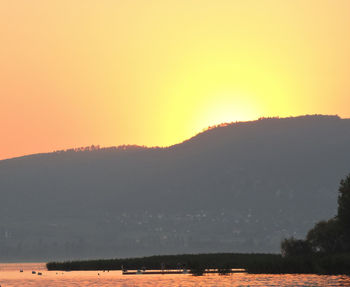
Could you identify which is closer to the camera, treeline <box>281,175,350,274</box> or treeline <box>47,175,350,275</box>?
treeline <box>47,175,350,275</box>

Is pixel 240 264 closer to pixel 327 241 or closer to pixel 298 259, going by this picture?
pixel 327 241

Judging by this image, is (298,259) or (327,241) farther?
(327,241)

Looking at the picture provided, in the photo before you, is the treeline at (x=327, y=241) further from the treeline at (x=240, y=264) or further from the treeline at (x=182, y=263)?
the treeline at (x=182, y=263)

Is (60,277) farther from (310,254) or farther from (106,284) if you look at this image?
(310,254)

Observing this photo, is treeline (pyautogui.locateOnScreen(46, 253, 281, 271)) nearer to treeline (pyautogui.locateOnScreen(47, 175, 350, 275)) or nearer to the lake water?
treeline (pyautogui.locateOnScreen(47, 175, 350, 275))

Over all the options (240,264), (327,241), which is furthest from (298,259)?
(240,264)

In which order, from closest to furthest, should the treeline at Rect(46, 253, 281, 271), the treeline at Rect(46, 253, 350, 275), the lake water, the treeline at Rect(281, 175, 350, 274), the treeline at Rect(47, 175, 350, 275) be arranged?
1. the lake water
2. the treeline at Rect(46, 253, 350, 275)
3. the treeline at Rect(47, 175, 350, 275)
4. the treeline at Rect(281, 175, 350, 274)
5. the treeline at Rect(46, 253, 281, 271)

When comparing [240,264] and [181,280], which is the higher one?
[240,264]

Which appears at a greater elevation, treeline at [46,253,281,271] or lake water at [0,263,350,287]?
treeline at [46,253,281,271]

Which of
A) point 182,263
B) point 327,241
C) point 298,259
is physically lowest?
point 298,259

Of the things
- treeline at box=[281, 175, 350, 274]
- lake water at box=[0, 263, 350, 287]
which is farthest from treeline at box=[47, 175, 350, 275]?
lake water at box=[0, 263, 350, 287]

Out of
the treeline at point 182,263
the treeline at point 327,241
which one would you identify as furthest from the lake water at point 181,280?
the treeline at point 327,241

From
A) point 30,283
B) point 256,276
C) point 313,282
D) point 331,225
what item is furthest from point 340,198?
point 30,283

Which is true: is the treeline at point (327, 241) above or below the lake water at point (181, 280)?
above
